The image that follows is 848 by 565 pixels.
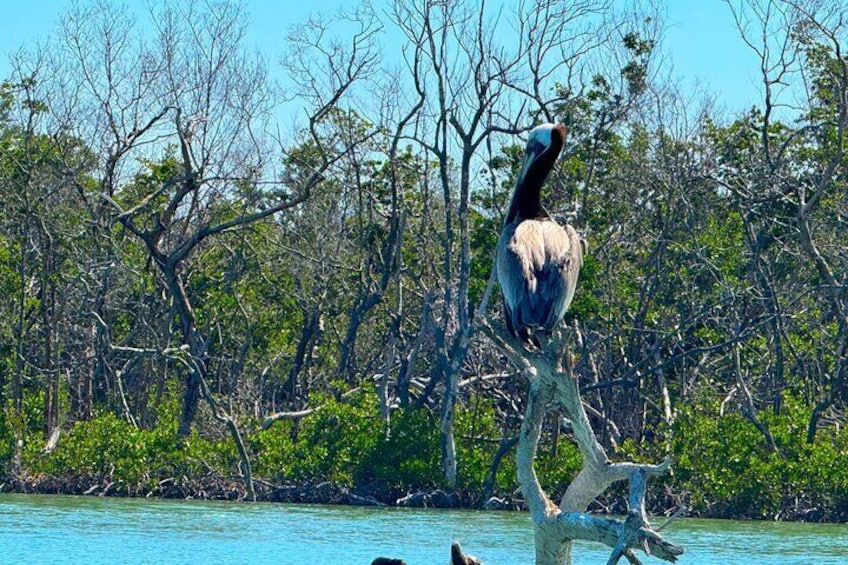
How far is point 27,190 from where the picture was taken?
79.1 ft

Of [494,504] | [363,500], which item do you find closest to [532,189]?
[494,504]

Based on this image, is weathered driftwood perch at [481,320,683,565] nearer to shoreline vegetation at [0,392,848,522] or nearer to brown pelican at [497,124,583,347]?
brown pelican at [497,124,583,347]

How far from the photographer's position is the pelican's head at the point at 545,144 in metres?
9.27

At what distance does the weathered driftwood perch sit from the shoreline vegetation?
11.5 m

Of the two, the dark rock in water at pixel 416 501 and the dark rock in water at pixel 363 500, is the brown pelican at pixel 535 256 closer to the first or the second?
the dark rock in water at pixel 416 501

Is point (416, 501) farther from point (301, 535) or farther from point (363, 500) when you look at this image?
point (301, 535)

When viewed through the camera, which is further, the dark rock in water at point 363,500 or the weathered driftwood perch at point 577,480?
the dark rock in water at point 363,500

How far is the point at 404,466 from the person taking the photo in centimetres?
2072

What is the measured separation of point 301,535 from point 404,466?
4039 millimetres

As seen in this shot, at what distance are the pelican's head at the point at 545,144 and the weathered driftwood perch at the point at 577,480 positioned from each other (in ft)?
4.00

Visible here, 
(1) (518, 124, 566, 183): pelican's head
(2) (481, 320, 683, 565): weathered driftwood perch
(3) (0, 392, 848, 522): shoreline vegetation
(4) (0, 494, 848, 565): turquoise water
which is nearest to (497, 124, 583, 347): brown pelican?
(1) (518, 124, 566, 183): pelican's head

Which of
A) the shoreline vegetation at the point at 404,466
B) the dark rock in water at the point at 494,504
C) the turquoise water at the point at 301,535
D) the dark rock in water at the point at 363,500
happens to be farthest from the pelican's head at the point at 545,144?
the dark rock in water at the point at 363,500

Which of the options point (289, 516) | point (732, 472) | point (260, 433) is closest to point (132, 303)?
point (260, 433)

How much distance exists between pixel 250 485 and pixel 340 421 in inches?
57.4
